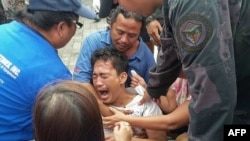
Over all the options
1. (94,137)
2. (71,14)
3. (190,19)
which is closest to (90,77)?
(71,14)

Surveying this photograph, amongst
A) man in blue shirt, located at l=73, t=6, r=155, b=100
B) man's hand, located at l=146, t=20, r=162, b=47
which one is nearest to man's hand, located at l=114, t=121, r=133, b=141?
man in blue shirt, located at l=73, t=6, r=155, b=100

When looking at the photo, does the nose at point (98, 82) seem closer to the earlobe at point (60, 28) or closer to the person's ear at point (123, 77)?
the person's ear at point (123, 77)

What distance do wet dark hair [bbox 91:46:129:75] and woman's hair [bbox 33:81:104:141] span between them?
122cm

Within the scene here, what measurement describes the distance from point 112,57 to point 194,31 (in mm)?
1456

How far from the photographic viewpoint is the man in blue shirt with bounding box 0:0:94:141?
77.4 inches

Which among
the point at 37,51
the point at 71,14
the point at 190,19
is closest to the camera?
the point at 190,19

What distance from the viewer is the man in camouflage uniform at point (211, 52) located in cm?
136

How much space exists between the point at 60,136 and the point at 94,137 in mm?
145

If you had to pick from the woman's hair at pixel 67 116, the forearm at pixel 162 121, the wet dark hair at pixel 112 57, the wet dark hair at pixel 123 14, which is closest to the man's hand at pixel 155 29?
the wet dark hair at pixel 123 14

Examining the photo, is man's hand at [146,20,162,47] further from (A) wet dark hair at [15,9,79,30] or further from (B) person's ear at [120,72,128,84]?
(A) wet dark hair at [15,9,79,30]

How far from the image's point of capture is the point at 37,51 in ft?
6.57

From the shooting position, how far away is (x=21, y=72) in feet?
6.40

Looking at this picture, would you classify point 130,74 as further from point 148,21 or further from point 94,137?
point 94,137

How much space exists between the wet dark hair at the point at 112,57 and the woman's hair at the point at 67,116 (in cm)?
122
